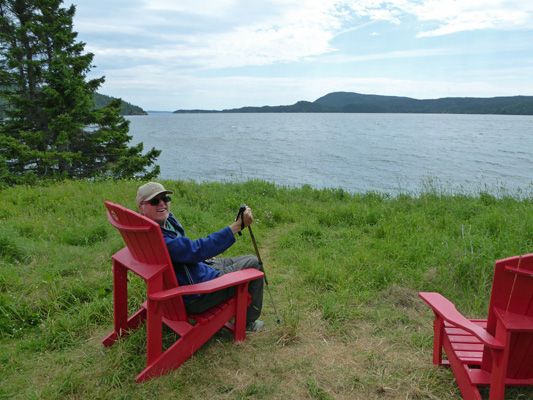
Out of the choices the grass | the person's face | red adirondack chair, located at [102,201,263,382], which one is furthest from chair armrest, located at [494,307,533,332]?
the person's face

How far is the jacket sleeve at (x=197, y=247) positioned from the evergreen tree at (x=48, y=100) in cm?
1428

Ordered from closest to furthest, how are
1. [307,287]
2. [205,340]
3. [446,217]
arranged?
[205,340], [307,287], [446,217]

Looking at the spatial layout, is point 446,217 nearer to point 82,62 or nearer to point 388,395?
point 388,395

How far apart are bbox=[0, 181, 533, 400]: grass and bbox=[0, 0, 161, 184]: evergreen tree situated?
396 inches

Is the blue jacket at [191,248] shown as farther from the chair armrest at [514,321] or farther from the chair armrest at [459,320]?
the chair armrest at [514,321]

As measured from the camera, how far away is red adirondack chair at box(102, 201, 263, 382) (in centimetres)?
258

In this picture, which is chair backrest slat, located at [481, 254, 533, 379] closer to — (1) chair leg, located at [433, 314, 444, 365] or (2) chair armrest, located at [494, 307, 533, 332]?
(2) chair armrest, located at [494, 307, 533, 332]

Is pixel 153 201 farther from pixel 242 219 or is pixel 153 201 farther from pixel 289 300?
pixel 289 300

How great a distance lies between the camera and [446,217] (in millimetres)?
6352

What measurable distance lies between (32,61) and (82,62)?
212 cm

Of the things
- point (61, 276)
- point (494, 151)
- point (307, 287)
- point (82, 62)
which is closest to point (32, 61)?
point (82, 62)

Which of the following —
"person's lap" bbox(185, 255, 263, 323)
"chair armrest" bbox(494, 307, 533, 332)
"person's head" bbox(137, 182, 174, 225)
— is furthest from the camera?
"person's lap" bbox(185, 255, 263, 323)

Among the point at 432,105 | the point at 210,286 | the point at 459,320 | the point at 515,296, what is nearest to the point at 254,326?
the point at 210,286

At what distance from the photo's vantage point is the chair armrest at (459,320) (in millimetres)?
2045
